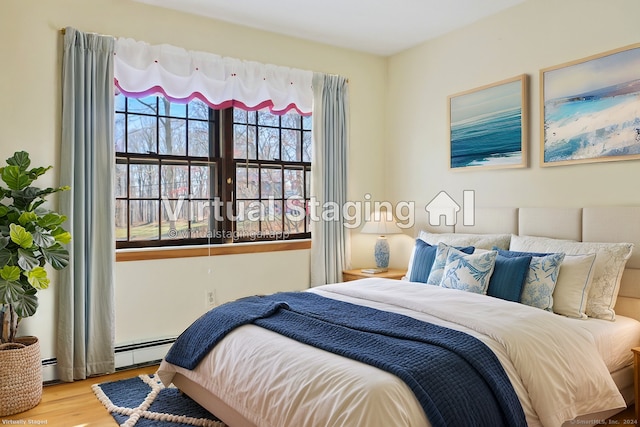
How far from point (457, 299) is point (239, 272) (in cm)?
197

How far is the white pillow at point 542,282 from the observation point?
2939mm

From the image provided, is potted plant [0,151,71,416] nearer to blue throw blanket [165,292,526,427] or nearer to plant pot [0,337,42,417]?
plant pot [0,337,42,417]

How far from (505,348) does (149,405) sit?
2029 mm

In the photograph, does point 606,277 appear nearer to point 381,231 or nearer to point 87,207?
point 381,231

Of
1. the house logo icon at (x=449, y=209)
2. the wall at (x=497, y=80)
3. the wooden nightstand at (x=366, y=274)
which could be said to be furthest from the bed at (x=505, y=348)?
the wooden nightstand at (x=366, y=274)

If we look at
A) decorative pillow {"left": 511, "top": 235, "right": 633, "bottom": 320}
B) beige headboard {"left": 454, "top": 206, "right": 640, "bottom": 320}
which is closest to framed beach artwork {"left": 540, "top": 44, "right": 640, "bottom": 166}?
beige headboard {"left": 454, "top": 206, "right": 640, "bottom": 320}

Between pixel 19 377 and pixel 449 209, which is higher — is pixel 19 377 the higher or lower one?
the lower one

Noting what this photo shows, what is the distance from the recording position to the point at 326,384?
6.45ft

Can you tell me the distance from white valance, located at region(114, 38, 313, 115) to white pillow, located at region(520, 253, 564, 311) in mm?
2375

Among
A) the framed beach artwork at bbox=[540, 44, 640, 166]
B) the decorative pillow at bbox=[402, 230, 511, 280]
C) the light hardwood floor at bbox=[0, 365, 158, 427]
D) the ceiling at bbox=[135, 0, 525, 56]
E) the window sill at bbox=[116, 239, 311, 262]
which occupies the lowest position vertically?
the light hardwood floor at bbox=[0, 365, 158, 427]

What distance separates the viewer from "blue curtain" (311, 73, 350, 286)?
452 centimetres

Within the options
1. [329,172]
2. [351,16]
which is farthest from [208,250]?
[351,16]

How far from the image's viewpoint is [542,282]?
2969mm

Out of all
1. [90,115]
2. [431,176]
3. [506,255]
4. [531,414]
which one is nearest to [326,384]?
[531,414]
